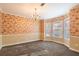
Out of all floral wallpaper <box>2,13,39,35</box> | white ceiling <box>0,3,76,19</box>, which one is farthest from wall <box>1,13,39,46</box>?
white ceiling <box>0,3,76,19</box>

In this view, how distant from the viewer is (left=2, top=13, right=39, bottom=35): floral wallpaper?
7.93 feet

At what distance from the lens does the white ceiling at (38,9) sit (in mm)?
2203

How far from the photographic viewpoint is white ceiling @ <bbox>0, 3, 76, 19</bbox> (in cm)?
220

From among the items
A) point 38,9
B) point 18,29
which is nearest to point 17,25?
point 18,29

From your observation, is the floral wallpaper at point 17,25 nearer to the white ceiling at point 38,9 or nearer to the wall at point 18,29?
the wall at point 18,29

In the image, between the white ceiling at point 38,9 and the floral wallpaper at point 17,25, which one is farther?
the floral wallpaper at point 17,25

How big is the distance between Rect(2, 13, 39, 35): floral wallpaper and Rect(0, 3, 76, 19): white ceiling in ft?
0.43

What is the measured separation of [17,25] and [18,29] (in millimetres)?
115

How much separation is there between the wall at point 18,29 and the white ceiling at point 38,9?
149mm

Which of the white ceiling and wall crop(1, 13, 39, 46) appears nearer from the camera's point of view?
the white ceiling

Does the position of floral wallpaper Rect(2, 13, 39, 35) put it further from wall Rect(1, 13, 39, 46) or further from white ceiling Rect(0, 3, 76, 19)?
white ceiling Rect(0, 3, 76, 19)

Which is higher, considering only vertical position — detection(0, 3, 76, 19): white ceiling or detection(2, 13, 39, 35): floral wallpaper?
detection(0, 3, 76, 19): white ceiling

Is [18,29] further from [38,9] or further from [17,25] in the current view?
[38,9]

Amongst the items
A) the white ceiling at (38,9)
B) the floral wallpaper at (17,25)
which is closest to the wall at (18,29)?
the floral wallpaper at (17,25)
